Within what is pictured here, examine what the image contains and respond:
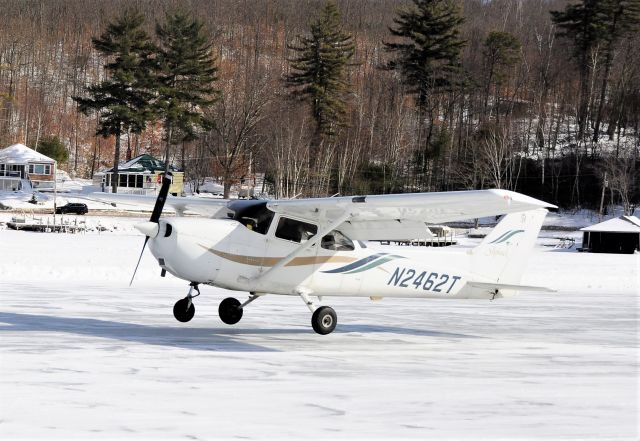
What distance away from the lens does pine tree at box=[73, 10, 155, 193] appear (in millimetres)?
66875

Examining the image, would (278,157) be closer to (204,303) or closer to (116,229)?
(116,229)

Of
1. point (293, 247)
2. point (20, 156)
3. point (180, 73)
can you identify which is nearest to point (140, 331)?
point (293, 247)

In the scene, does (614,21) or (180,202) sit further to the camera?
(614,21)

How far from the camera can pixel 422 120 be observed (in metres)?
75.8

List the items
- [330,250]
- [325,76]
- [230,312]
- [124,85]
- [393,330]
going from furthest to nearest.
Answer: [325,76]
[124,85]
[393,330]
[230,312]
[330,250]

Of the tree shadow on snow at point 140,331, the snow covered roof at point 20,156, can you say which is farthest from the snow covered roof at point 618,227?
the snow covered roof at point 20,156

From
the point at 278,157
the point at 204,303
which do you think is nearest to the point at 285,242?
the point at 204,303

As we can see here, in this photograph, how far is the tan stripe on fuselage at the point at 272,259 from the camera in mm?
11745

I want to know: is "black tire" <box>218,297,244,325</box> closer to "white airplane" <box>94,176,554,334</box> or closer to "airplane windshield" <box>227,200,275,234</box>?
"white airplane" <box>94,176,554,334</box>

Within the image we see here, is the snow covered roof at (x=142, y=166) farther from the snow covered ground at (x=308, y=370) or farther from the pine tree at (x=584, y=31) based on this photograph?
A: the snow covered ground at (x=308, y=370)

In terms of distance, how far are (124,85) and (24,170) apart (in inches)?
492

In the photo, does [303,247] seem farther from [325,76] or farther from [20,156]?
[20,156]

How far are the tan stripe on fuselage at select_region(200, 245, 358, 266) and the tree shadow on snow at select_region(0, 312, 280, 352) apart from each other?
3.58 ft

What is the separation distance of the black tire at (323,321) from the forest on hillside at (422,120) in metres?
45.9
